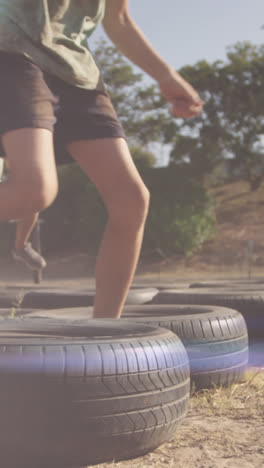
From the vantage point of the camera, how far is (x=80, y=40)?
7.98ft

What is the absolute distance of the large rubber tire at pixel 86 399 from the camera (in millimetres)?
1633

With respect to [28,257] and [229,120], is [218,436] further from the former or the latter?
[229,120]

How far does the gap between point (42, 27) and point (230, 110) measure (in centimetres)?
2736

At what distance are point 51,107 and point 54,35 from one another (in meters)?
0.32

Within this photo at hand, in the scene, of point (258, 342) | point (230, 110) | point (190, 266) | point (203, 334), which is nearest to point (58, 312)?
point (203, 334)

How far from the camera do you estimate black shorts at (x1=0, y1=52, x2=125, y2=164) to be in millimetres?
2066

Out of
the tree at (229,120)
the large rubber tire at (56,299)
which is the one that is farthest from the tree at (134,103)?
the large rubber tire at (56,299)

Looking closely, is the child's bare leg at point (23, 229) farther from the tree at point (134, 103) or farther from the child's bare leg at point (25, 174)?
the tree at point (134, 103)

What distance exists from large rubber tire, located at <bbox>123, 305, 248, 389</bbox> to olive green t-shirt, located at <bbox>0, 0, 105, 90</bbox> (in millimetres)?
1102

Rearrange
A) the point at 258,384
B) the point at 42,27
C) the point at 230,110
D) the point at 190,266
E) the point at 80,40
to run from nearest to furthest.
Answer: the point at 42,27 → the point at 80,40 → the point at 258,384 → the point at 190,266 → the point at 230,110

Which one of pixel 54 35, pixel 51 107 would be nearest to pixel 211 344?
pixel 51 107

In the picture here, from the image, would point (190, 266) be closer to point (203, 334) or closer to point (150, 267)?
point (150, 267)

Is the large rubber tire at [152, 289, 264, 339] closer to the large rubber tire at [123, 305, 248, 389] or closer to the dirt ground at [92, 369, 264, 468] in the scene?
the large rubber tire at [123, 305, 248, 389]

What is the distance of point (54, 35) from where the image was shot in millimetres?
2291
